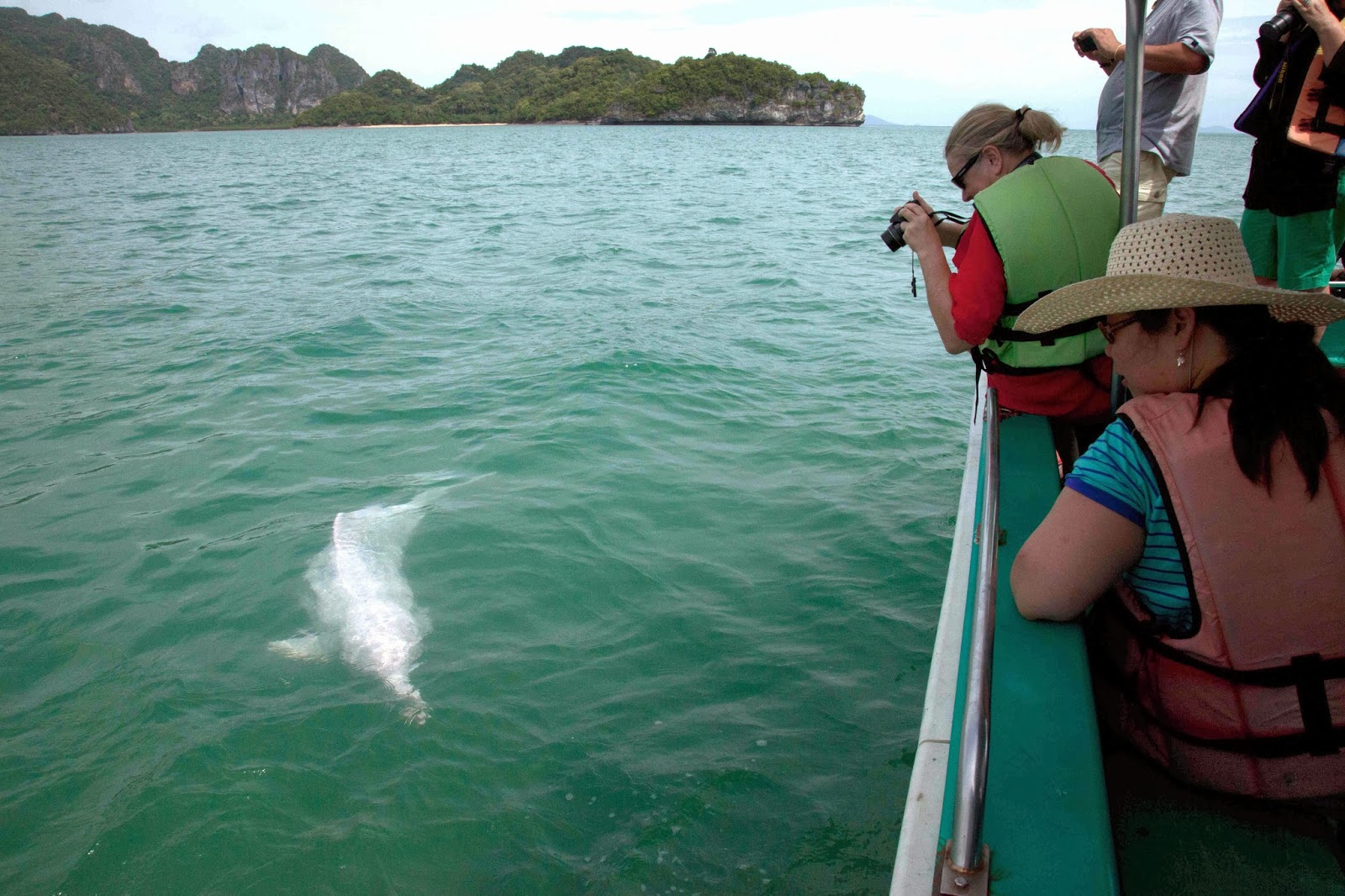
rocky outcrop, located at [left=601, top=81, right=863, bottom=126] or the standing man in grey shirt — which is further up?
rocky outcrop, located at [left=601, top=81, right=863, bottom=126]

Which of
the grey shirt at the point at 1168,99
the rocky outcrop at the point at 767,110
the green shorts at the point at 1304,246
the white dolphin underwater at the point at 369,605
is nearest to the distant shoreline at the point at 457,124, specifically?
the rocky outcrop at the point at 767,110

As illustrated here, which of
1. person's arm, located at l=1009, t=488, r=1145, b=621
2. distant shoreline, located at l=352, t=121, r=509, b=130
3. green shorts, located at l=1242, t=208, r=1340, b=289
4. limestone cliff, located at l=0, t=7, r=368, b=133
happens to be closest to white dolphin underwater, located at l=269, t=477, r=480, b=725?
person's arm, located at l=1009, t=488, r=1145, b=621

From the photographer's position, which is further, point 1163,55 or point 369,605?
point 369,605

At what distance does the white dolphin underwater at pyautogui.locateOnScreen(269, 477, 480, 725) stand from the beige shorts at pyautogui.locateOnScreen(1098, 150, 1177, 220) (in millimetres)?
4052

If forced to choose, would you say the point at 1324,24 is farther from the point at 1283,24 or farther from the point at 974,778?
the point at 974,778

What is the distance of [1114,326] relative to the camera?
2010mm

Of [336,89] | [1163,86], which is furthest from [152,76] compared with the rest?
[1163,86]

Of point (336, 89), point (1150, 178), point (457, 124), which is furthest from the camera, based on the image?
point (336, 89)

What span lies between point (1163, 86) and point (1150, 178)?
41 cm

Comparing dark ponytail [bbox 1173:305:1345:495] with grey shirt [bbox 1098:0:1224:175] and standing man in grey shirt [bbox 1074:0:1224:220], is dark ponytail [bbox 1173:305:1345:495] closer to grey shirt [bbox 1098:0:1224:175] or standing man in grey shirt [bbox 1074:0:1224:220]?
standing man in grey shirt [bbox 1074:0:1224:220]

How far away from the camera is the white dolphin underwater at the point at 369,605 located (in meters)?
4.49

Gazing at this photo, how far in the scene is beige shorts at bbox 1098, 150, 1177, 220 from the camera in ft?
13.7

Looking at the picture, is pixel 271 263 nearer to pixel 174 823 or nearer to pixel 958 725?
pixel 174 823

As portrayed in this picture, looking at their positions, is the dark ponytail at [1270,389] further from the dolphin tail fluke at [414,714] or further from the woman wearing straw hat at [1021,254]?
the dolphin tail fluke at [414,714]
